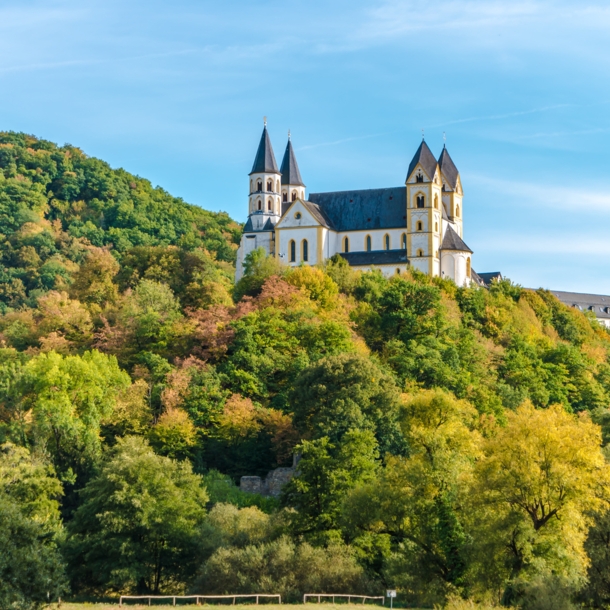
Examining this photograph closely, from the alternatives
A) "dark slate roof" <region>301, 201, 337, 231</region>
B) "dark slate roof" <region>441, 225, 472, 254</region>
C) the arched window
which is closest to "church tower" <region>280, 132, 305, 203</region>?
"dark slate roof" <region>301, 201, 337, 231</region>

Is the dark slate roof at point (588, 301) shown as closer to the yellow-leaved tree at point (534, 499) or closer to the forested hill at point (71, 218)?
the forested hill at point (71, 218)

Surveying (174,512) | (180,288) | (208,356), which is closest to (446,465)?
(174,512)

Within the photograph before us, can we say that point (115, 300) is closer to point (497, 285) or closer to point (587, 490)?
point (497, 285)

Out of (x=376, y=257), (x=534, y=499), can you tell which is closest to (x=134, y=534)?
(x=534, y=499)

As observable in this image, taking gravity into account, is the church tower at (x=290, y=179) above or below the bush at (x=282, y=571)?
above

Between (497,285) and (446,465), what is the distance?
4048 centimetres

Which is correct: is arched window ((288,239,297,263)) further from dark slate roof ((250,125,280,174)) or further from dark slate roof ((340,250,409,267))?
dark slate roof ((250,125,280,174))

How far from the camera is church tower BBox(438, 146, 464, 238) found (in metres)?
84.2

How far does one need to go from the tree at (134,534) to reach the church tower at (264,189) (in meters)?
37.1

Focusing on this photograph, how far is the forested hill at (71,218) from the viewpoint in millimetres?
102625

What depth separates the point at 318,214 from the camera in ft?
260

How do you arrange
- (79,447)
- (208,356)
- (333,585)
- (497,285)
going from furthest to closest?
1. (497,285)
2. (208,356)
3. (79,447)
4. (333,585)

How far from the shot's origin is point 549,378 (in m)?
69.1

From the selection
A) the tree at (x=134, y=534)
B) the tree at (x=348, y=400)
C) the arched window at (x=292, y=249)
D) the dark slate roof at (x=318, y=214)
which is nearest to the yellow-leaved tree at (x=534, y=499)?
the tree at (x=134, y=534)
